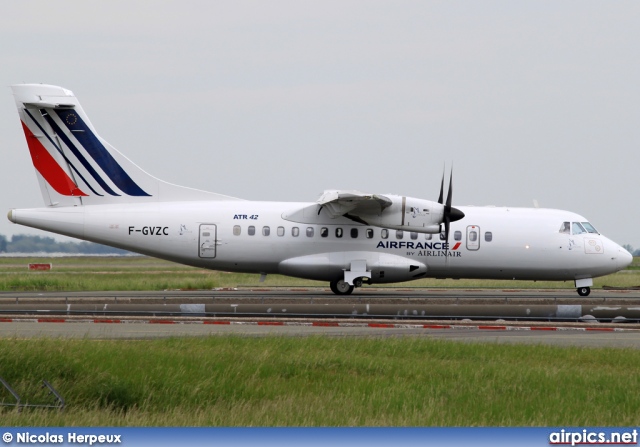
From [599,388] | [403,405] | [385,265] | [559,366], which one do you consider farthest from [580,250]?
[403,405]

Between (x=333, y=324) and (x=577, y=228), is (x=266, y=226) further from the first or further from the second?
(x=577, y=228)

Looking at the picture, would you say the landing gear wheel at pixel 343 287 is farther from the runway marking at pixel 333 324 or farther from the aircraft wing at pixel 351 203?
the runway marking at pixel 333 324

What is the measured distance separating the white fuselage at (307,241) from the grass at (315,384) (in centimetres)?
1493

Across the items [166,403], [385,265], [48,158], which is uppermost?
[48,158]

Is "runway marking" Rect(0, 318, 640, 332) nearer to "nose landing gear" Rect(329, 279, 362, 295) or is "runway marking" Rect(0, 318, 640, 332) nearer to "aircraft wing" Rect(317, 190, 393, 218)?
"aircraft wing" Rect(317, 190, 393, 218)

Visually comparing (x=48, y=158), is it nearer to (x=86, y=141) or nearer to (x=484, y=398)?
(x=86, y=141)

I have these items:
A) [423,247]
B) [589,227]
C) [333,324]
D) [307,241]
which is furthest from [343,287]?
Result: [589,227]

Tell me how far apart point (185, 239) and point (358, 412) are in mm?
20995

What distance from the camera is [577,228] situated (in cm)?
3384

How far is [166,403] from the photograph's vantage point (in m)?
12.4

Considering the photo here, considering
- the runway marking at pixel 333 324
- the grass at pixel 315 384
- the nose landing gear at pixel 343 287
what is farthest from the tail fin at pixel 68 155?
the grass at pixel 315 384

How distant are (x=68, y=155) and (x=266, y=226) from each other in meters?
8.00

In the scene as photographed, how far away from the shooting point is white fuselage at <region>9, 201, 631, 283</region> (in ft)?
104

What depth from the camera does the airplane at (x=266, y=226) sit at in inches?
1246
